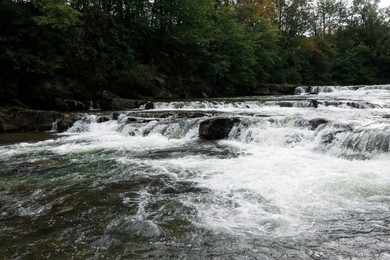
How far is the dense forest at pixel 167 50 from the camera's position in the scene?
17.6 meters

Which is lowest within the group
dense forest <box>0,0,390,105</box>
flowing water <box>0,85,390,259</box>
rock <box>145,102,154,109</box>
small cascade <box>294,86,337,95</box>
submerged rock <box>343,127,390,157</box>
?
flowing water <box>0,85,390,259</box>

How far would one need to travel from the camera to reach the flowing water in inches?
139

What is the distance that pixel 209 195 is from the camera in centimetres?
519

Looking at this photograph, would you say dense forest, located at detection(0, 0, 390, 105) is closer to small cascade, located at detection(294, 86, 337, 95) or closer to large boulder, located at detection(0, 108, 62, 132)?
small cascade, located at detection(294, 86, 337, 95)

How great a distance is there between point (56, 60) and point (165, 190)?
592 inches

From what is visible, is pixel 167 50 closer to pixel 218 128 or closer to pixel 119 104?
pixel 119 104

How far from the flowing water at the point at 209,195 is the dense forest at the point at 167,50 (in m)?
9.18

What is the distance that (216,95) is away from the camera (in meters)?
25.7

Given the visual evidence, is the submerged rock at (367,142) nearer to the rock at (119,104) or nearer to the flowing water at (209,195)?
the flowing water at (209,195)

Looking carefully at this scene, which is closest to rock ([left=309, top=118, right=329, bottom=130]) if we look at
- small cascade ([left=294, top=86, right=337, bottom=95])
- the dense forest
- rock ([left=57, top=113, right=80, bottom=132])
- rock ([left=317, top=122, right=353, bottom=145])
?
rock ([left=317, top=122, right=353, bottom=145])

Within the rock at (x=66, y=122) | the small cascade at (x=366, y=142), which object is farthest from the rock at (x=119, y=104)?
the small cascade at (x=366, y=142)

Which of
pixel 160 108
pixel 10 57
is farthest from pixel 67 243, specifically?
pixel 10 57

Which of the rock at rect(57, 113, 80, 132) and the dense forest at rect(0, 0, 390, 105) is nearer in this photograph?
the rock at rect(57, 113, 80, 132)

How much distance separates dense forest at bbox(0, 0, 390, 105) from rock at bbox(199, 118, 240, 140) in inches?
423
